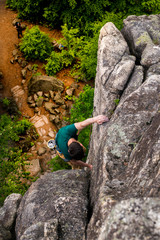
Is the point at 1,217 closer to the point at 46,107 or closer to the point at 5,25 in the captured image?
the point at 46,107

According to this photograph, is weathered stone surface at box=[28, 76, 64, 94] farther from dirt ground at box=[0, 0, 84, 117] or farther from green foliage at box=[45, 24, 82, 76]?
green foliage at box=[45, 24, 82, 76]

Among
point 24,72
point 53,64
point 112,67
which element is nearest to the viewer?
point 112,67

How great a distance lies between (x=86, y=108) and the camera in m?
14.6

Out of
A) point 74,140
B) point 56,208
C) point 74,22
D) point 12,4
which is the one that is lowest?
point 56,208

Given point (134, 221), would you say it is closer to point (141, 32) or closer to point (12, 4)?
point (141, 32)

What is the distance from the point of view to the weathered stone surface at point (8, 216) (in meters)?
6.66

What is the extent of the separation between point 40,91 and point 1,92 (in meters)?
3.81

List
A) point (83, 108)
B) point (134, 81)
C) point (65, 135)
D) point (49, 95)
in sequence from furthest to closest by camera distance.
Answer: point (49, 95) → point (83, 108) → point (134, 81) → point (65, 135)

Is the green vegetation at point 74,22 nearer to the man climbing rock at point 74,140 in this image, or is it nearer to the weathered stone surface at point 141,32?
the weathered stone surface at point 141,32

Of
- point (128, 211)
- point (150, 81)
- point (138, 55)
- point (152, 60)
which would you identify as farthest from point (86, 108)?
point (128, 211)

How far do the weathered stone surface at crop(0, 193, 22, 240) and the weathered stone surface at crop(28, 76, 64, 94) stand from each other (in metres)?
13.2

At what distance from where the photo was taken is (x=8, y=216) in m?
7.13

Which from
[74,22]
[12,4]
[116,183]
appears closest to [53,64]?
[74,22]

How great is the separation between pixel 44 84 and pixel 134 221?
17483mm
